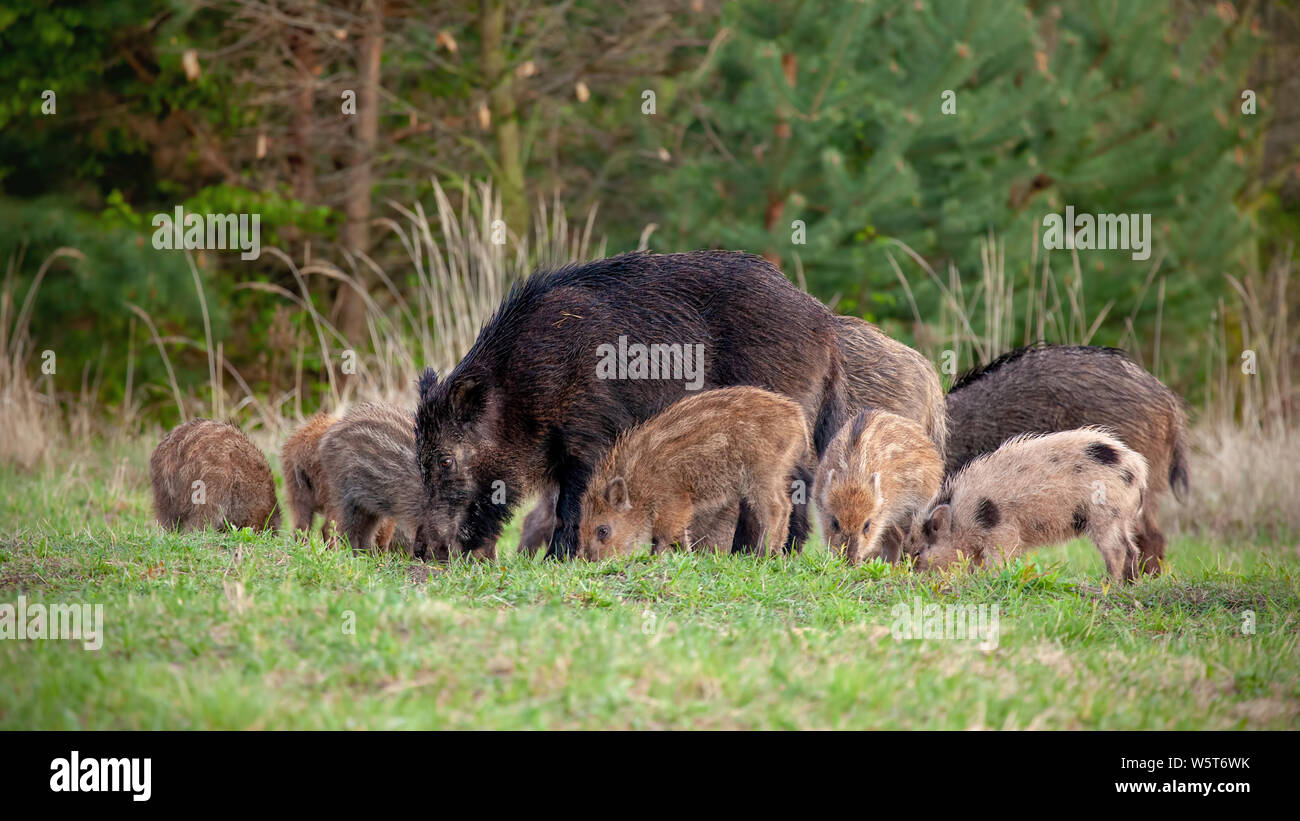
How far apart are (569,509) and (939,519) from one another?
1.90 m

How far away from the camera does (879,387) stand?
7969mm

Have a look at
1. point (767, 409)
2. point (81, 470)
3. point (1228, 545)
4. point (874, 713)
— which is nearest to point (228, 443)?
point (767, 409)

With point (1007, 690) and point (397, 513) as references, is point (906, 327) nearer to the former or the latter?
point (397, 513)

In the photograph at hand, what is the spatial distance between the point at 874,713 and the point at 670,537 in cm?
294

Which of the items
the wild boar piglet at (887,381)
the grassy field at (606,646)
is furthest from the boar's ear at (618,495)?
the wild boar piglet at (887,381)

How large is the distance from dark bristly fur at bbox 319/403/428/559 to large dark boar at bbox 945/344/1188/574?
135 inches

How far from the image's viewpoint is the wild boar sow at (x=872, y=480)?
6.81 meters

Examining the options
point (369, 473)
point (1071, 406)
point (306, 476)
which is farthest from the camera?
point (1071, 406)

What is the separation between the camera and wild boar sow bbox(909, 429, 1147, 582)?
6906 millimetres

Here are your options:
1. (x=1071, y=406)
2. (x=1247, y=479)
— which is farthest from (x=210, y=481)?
(x=1247, y=479)

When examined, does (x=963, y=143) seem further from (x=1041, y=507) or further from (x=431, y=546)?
(x=431, y=546)

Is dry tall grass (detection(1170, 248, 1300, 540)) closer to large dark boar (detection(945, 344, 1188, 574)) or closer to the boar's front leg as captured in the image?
large dark boar (detection(945, 344, 1188, 574))

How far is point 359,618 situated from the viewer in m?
4.54

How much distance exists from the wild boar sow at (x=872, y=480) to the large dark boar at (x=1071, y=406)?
3.35 feet
